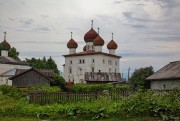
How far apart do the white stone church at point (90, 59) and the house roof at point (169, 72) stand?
3962 centimetres

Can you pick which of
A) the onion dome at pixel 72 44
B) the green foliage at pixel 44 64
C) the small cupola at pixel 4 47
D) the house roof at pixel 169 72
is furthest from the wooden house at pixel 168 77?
the green foliage at pixel 44 64

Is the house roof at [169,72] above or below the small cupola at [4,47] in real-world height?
→ below

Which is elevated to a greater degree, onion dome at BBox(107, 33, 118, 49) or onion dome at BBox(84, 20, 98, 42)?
onion dome at BBox(84, 20, 98, 42)

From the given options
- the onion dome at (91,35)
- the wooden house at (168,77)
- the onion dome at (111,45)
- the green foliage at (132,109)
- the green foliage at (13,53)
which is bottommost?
the green foliage at (132,109)

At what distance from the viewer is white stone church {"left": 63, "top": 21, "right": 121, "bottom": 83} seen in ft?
264

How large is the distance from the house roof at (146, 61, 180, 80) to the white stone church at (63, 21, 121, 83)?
3962 centimetres

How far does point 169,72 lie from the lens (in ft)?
117

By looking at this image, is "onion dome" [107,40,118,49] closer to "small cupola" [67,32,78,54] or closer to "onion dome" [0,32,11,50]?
"small cupola" [67,32,78,54]

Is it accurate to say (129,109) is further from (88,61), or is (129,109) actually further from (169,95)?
(88,61)

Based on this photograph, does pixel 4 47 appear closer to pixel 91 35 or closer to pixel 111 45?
pixel 91 35

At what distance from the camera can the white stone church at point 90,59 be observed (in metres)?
80.4

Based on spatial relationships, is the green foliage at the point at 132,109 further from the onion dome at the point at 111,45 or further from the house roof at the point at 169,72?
the onion dome at the point at 111,45

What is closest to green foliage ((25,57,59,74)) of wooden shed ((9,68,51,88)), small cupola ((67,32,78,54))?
small cupola ((67,32,78,54))

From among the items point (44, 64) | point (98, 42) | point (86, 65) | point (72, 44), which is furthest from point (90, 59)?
point (44, 64)
